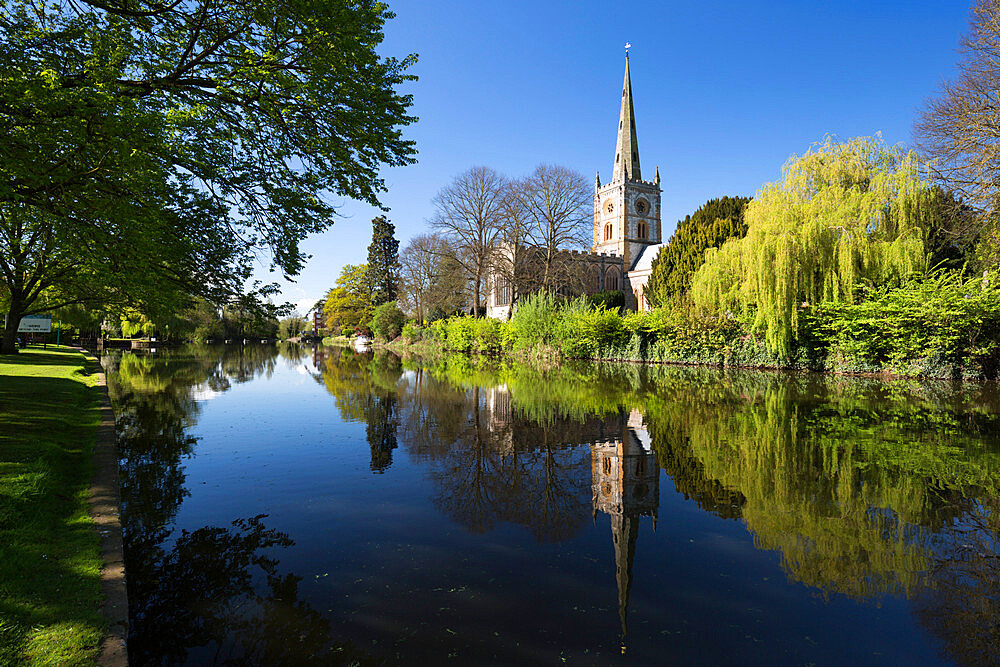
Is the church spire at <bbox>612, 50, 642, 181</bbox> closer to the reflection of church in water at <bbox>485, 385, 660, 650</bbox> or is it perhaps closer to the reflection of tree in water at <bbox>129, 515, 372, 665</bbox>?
the reflection of church in water at <bbox>485, 385, 660, 650</bbox>

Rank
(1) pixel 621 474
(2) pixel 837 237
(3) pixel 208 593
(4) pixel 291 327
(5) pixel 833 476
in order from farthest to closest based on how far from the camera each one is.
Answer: (4) pixel 291 327 < (2) pixel 837 237 < (1) pixel 621 474 < (5) pixel 833 476 < (3) pixel 208 593

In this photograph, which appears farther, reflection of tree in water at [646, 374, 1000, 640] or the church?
the church

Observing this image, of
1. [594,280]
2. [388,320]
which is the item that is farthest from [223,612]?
[594,280]

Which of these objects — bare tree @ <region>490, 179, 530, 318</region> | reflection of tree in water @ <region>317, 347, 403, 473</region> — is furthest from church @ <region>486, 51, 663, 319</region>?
reflection of tree in water @ <region>317, 347, 403, 473</region>

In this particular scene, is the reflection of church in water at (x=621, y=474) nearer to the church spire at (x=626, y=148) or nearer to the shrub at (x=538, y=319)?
the shrub at (x=538, y=319)

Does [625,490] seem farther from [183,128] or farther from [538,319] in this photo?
[538,319]

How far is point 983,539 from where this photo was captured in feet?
14.8

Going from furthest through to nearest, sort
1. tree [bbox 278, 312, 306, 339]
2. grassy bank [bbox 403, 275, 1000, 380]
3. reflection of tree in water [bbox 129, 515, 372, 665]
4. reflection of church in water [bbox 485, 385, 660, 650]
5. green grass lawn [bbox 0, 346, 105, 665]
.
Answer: tree [bbox 278, 312, 306, 339]
grassy bank [bbox 403, 275, 1000, 380]
reflection of church in water [bbox 485, 385, 660, 650]
reflection of tree in water [bbox 129, 515, 372, 665]
green grass lawn [bbox 0, 346, 105, 665]

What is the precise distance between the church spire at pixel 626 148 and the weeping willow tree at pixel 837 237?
41.8 meters

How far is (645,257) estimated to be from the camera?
62.5m

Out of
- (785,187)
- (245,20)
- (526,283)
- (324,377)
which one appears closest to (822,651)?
(245,20)

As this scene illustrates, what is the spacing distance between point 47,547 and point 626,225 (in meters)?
64.6

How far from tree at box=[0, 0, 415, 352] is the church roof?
185 feet

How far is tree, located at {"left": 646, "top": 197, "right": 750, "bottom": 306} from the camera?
3500 cm
